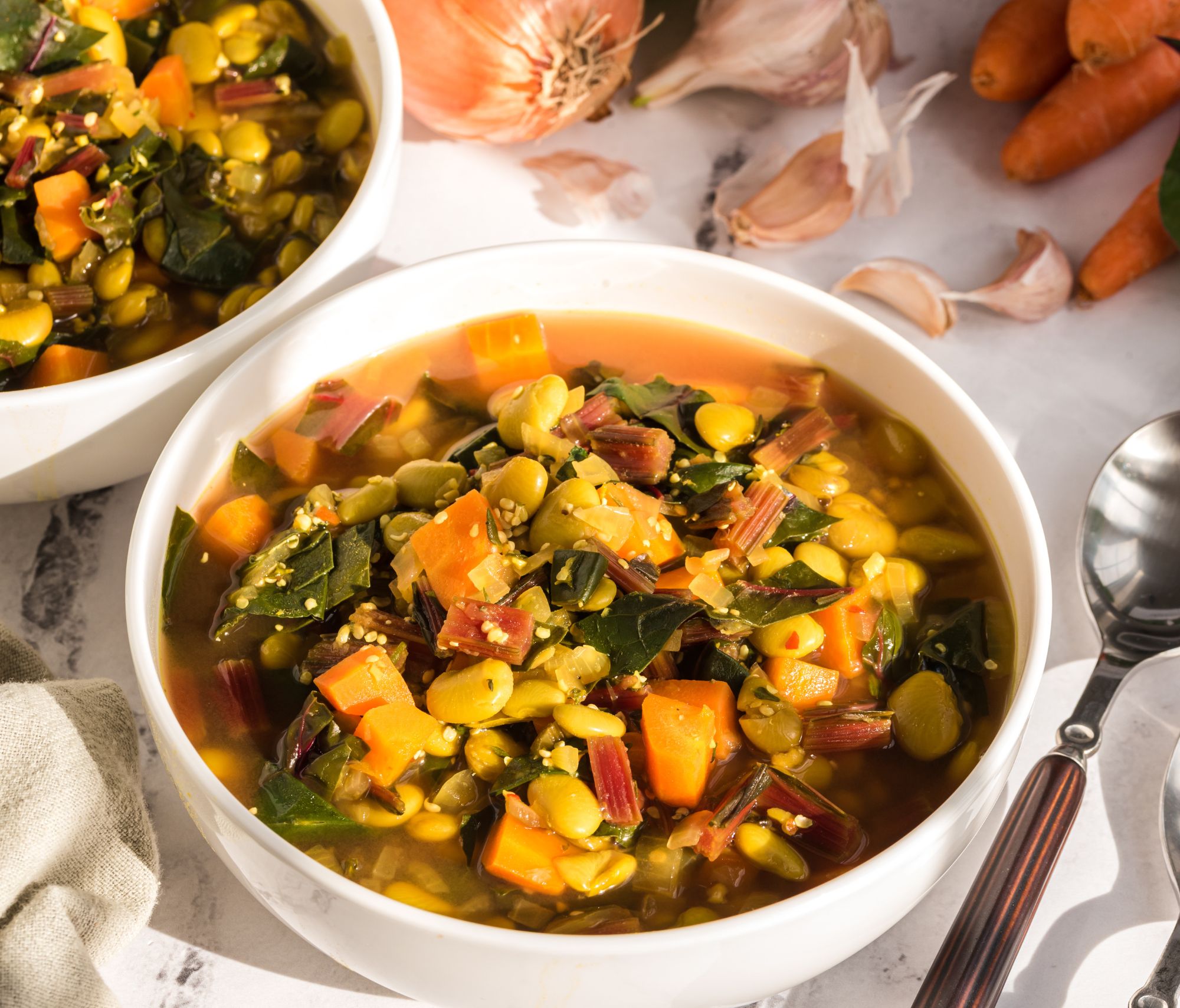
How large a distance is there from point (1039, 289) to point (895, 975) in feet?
4.96

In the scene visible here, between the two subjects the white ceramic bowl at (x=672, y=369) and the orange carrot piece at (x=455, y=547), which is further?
the orange carrot piece at (x=455, y=547)

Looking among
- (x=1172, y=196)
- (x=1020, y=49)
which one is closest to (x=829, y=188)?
(x=1020, y=49)

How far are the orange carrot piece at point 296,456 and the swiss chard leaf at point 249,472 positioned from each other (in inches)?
1.1

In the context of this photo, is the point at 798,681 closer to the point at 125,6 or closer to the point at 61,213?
the point at 61,213

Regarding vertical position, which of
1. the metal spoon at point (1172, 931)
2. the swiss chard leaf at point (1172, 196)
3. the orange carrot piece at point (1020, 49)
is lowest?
the metal spoon at point (1172, 931)

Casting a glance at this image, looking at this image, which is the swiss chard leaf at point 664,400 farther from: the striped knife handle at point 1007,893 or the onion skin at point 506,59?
the onion skin at point 506,59

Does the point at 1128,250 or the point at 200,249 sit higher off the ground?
the point at 200,249

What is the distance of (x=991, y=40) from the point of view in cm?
281

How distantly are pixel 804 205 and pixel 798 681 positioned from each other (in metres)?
1.32

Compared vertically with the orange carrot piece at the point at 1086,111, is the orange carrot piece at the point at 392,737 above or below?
below

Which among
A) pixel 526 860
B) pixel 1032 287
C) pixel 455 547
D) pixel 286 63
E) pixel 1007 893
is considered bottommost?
pixel 1007 893

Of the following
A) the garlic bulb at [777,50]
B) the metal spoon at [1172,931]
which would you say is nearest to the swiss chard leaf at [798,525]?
the metal spoon at [1172,931]

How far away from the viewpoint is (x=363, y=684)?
65.0 inches

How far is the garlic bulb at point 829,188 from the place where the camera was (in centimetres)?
264
